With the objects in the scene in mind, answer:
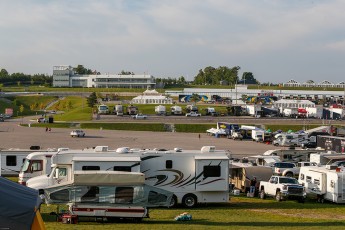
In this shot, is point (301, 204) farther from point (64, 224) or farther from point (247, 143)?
point (247, 143)

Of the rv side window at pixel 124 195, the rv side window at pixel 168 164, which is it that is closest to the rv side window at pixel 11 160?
the rv side window at pixel 168 164

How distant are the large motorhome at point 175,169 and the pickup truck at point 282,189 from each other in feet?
10.6

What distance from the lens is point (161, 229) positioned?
17875 millimetres

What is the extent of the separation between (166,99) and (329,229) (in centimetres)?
9608

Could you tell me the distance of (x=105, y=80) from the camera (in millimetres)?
191375

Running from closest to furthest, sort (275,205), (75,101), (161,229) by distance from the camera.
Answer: (161,229) < (275,205) < (75,101)

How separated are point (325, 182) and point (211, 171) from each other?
5.54 m

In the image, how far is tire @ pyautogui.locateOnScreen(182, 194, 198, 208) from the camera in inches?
937

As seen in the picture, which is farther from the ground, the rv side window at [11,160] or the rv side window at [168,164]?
the rv side window at [168,164]

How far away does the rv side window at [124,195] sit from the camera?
19266 millimetres

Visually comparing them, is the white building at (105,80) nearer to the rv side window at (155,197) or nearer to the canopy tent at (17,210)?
the rv side window at (155,197)

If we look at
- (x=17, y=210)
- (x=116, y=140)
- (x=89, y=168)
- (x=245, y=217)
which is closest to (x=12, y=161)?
(x=89, y=168)

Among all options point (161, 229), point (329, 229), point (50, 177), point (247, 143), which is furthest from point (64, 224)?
point (247, 143)

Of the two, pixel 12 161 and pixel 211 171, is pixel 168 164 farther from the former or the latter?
pixel 12 161
